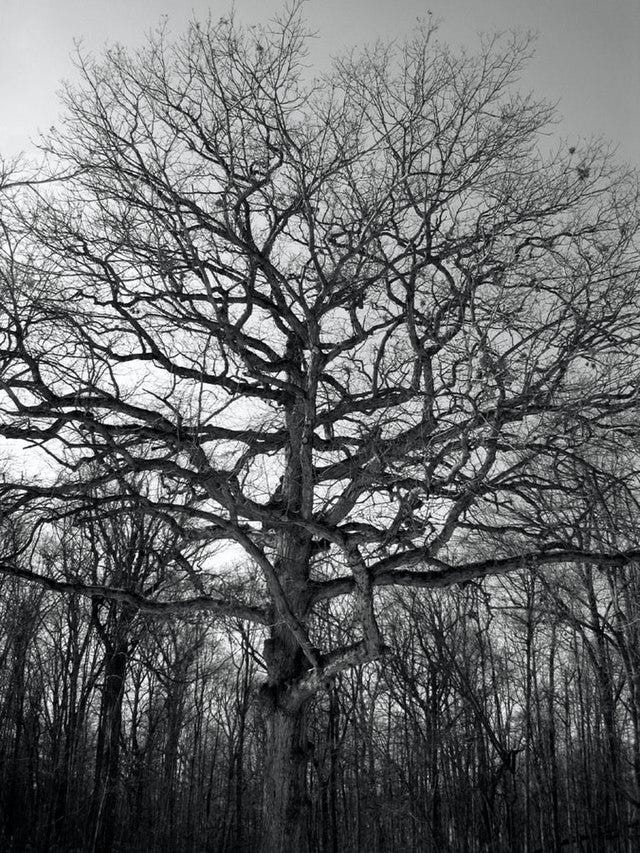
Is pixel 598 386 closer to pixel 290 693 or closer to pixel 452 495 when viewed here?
pixel 452 495

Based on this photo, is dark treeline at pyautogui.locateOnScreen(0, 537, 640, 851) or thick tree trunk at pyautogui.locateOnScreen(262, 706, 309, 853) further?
dark treeline at pyautogui.locateOnScreen(0, 537, 640, 851)

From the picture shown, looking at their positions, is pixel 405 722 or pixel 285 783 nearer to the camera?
pixel 285 783

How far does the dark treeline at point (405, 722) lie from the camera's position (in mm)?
17984

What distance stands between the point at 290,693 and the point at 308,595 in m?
1.28

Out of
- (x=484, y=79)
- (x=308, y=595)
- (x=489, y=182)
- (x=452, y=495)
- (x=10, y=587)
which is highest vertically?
(x=484, y=79)

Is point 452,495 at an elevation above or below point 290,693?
above

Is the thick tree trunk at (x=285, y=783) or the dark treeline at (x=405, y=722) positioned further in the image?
Result: the dark treeline at (x=405, y=722)

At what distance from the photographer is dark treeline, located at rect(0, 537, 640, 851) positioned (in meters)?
18.0

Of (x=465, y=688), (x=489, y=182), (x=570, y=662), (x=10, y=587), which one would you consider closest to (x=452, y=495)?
(x=489, y=182)

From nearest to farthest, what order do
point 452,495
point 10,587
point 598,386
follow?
point 598,386
point 452,495
point 10,587

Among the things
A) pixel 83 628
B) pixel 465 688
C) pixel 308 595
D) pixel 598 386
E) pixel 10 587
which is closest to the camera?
pixel 598 386

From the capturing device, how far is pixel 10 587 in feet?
68.0

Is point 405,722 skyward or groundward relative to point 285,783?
skyward

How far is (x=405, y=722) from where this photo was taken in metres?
24.1
